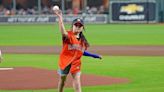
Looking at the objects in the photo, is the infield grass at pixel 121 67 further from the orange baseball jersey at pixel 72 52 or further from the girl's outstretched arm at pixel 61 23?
the girl's outstretched arm at pixel 61 23

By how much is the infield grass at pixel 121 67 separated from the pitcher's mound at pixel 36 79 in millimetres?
642

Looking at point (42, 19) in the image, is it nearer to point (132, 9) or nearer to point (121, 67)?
point (132, 9)

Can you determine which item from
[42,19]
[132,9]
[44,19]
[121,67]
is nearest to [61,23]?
[121,67]

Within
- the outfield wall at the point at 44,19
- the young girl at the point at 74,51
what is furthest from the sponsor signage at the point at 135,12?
the young girl at the point at 74,51

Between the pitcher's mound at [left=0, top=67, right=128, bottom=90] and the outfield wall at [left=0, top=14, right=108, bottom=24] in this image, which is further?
the outfield wall at [left=0, top=14, right=108, bottom=24]

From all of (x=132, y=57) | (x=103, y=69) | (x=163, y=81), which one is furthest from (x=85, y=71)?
(x=132, y=57)

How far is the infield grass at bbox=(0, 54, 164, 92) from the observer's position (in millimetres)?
13800

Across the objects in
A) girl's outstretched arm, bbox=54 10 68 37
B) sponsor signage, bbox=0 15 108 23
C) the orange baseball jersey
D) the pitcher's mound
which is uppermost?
girl's outstretched arm, bbox=54 10 68 37

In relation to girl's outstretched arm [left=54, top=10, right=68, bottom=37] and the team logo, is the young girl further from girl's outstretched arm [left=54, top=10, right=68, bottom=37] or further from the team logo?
the team logo

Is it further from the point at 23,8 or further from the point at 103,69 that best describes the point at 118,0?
the point at 103,69

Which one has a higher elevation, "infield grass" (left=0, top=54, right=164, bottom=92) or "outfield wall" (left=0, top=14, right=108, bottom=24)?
"infield grass" (left=0, top=54, right=164, bottom=92)

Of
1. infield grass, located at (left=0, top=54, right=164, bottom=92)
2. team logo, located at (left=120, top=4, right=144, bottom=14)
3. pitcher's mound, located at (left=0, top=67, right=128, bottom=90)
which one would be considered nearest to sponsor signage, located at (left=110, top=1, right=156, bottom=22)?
team logo, located at (left=120, top=4, right=144, bottom=14)

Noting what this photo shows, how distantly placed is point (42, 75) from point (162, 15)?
4031 centimetres

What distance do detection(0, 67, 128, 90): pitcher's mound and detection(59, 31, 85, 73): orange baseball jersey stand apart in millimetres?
3124
